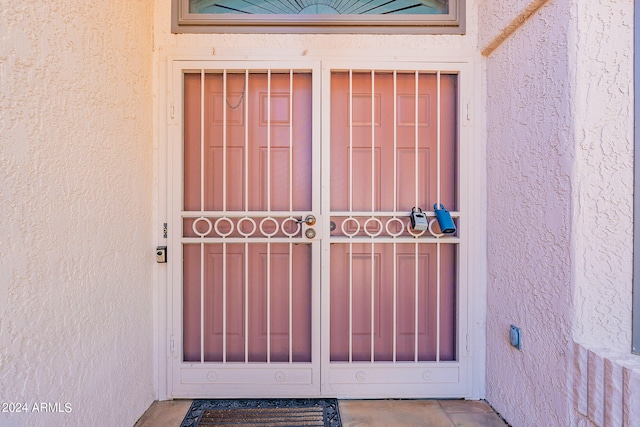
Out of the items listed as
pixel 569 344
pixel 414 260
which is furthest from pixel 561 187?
pixel 414 260

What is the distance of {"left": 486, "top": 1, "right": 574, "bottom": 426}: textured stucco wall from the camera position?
64.2 inches

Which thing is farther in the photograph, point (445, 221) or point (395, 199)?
point (395, 199)

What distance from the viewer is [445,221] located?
2.22m

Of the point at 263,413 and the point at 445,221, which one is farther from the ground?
the point at 445,221

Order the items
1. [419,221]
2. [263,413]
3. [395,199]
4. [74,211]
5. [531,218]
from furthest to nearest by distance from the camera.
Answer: [395,199], [419,221], [263,413], [531,218], [74,211]

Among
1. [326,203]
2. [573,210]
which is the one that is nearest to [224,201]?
[326,203]

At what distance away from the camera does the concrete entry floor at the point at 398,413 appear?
204cm

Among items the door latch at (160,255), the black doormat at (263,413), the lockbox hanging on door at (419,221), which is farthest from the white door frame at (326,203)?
the lockbox hanging on door at (419,221)

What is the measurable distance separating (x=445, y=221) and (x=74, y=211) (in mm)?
1988

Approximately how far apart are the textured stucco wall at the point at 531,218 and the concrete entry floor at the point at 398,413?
0.45 ft

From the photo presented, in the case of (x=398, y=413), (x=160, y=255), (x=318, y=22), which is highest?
(x=318, y=22)

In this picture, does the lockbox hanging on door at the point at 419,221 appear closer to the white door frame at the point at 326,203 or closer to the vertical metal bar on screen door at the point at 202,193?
the white door frame at the point at 326,203

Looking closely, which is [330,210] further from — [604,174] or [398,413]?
[604,174]

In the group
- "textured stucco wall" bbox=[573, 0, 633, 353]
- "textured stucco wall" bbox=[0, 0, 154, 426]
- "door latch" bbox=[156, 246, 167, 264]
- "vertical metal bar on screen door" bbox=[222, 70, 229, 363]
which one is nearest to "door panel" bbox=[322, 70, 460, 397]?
"vertical metal bar on screen door" bbox=[222, 70, 229, 363]
